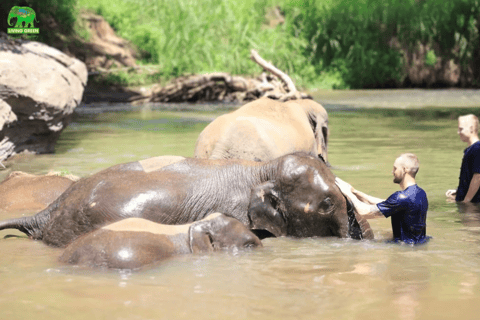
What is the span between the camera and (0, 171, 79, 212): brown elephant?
7.71 meters

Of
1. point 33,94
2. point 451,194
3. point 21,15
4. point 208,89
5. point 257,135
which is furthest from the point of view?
point 208,89

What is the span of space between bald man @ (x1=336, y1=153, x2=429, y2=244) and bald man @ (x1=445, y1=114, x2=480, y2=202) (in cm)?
184

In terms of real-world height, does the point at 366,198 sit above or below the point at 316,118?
below

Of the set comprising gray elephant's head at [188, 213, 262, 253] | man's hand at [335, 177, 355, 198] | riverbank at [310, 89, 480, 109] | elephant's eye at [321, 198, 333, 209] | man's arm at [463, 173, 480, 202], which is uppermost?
man's hand at [335, 177, 355, 198]

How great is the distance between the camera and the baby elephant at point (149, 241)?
524cm

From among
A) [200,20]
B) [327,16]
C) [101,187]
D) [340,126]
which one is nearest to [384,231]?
[101,187]

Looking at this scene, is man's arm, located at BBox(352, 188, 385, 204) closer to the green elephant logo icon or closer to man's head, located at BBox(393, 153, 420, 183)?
man's head, located at BBox(393, 153, 420, 183)

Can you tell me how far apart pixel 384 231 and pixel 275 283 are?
2.27 meters

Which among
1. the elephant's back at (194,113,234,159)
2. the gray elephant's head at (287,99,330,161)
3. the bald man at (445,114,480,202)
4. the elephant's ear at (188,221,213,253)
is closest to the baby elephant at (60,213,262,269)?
the elephant's ear at (188,221,213,253)

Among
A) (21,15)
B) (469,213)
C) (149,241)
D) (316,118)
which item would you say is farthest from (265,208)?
(21,15)

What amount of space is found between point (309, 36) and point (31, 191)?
26.8 meters

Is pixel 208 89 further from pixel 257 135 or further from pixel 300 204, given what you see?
pixel 300 204

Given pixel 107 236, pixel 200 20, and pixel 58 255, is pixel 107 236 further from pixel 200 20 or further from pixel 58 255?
pixel 200 20

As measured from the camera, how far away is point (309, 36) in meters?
33.4
